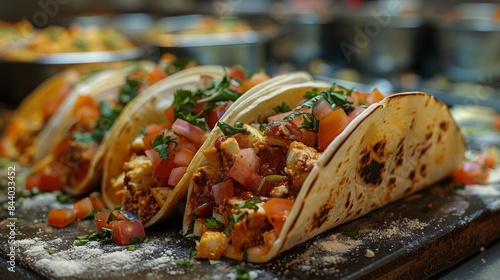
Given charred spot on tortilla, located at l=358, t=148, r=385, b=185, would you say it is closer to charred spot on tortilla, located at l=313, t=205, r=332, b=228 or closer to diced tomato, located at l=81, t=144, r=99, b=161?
charred spot on tortilla, located at l=313, t=205, r=332, b=228

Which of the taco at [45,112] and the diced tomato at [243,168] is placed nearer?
the diced tomato at [243,168]

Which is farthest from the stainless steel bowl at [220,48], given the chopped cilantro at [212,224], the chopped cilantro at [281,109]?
the chopped cilantro at [212,224]

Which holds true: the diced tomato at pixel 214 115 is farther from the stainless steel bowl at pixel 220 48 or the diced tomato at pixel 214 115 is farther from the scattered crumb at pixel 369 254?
the stainless steel bowl at pixel 220 48

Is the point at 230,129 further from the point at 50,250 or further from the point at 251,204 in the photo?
the point at 50,250

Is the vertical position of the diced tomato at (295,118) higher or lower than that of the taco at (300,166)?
higher

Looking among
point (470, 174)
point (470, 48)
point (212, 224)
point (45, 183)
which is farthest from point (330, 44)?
point (212, 224)

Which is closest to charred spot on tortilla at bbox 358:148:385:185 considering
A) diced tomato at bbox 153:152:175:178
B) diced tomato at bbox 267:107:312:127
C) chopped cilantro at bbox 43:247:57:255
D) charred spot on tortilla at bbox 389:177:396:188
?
charred spot on tortilla at bbox 389:177:396:188

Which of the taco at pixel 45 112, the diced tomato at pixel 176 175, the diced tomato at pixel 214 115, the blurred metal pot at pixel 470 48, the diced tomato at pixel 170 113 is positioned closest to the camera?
the diced tomato at pixel 176 175
